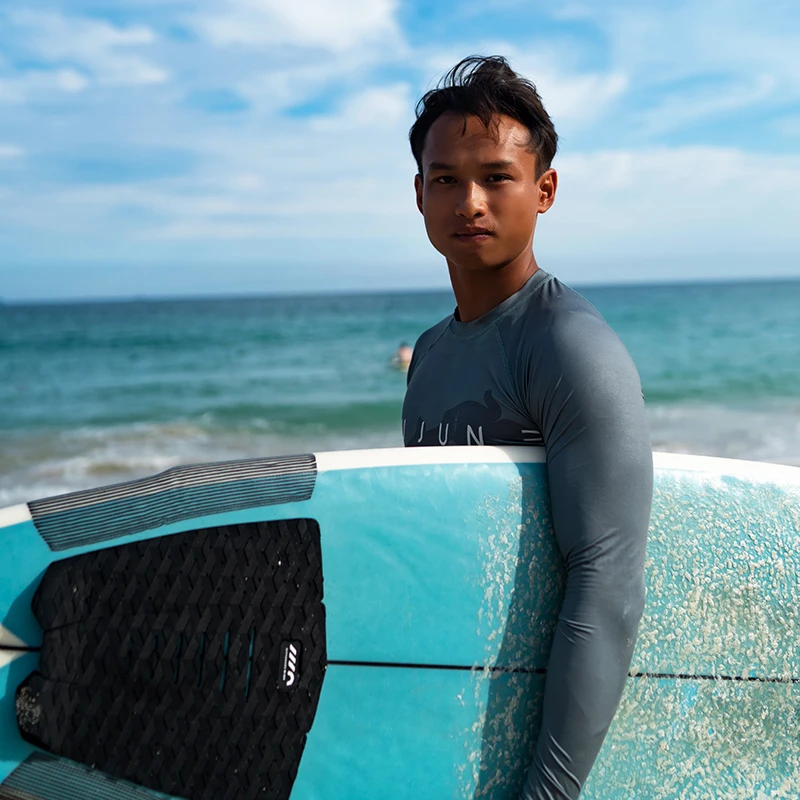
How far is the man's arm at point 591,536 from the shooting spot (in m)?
1.23

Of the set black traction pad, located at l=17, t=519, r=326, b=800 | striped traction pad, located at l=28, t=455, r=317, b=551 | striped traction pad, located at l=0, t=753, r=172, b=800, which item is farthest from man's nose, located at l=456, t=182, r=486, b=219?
striped traction pad, located at l=0, t=753, r=172, b=800

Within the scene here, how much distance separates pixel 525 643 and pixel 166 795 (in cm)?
64

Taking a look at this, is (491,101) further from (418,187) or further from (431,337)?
(431,337)

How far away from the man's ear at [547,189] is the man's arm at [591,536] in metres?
0.32

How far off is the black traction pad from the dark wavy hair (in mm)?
852

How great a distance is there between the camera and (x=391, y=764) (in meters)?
1.42

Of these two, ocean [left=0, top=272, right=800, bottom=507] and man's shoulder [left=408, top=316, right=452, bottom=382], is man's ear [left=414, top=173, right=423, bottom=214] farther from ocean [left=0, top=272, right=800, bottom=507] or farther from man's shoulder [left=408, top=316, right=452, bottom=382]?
ocean [left=0, top=272, right=800, bottom=507]

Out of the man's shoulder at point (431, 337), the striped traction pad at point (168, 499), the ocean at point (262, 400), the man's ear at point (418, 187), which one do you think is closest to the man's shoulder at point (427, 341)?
the man's shoulder at point (431, 337)

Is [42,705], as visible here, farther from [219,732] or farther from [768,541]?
[768,541]

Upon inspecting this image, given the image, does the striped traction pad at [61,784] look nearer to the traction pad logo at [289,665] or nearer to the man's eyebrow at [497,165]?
the traction pad logo at [289,665]

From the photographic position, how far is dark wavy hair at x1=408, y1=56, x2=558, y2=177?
1410 millimetres

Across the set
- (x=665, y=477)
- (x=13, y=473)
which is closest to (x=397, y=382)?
(x=13, y=473)

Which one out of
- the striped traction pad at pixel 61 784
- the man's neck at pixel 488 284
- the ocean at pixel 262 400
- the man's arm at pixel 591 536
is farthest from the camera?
the ocean at pixel 262 400

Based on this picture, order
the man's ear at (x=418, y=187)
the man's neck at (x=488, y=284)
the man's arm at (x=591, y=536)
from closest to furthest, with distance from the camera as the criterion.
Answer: the man's arm at (x=591, y=536) < the man's neck at (x=488, y=284) < the man's ear at (x=418, y=187)
